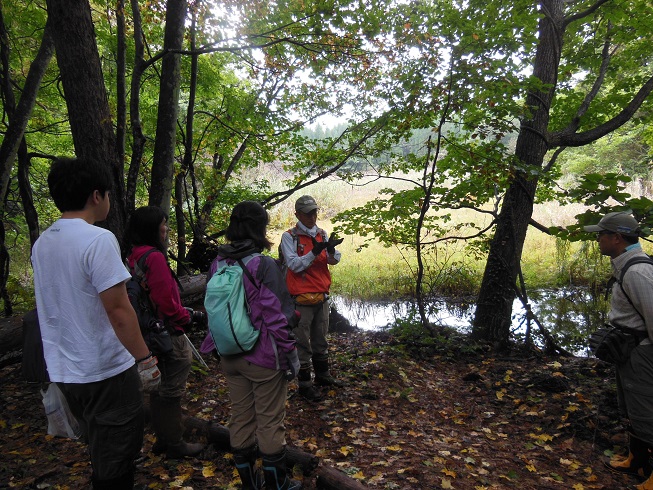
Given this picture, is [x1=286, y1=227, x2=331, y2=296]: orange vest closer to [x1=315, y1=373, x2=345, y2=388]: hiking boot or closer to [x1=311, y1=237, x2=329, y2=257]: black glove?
[x1=311, y1=237, x2=329, y2=257]: black glove

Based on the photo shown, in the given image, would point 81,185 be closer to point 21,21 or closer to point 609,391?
point 609,391

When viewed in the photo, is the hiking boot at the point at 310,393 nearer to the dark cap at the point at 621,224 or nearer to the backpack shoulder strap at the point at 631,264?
the backpack shoulder strap at the point at 631,264

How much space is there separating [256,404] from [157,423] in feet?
3.81

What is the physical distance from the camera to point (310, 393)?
4746 mm

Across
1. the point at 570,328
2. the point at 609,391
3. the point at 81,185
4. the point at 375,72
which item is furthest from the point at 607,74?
the point at 81,185

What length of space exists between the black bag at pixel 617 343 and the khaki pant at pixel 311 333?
2716 mm

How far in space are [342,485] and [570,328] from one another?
321 inches

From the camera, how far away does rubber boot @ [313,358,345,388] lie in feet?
16.3

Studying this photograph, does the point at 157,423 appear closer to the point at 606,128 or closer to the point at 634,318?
the point at 634,318

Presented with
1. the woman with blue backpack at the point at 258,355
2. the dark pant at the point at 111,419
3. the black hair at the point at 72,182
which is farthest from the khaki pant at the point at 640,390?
the black hair at the point at 72,182

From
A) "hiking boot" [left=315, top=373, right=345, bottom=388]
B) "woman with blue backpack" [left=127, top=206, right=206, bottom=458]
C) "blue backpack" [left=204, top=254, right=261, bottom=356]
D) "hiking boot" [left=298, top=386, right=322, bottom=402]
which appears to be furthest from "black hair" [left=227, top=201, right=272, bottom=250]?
"hiking boot" [left=315, top=373, right=345, bottom=388]

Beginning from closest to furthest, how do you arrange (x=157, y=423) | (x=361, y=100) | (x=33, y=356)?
(x=33, y=356) < (x=157, y=423) < (x=361, y=100)

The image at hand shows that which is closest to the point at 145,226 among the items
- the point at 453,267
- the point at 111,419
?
the point at 111,419

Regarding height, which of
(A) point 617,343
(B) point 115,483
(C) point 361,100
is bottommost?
(B) point 115,483
